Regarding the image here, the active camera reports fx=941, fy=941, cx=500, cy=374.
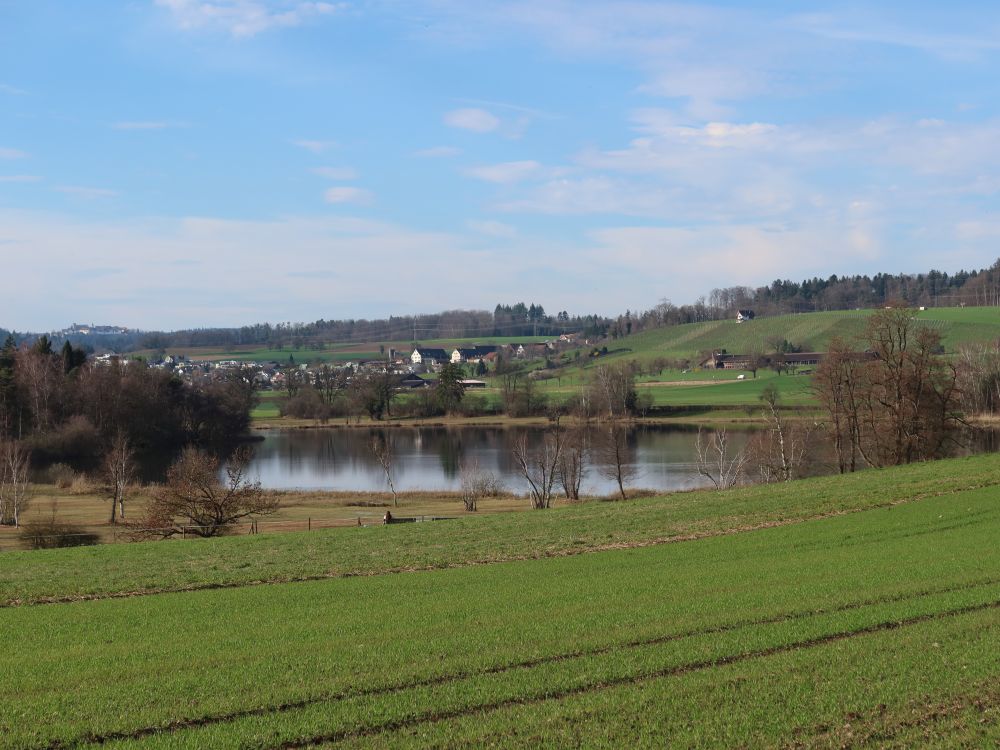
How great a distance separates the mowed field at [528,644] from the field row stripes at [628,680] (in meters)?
0.04

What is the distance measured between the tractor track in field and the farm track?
373 inches

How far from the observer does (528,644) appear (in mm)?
13305

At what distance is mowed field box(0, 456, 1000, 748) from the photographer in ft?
32.6

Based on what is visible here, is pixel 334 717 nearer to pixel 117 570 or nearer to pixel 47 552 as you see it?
pixel 117 570

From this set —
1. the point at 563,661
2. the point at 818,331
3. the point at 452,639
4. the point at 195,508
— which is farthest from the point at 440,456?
the point at 818,331

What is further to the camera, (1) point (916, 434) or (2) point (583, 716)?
(1) point (916, 434)

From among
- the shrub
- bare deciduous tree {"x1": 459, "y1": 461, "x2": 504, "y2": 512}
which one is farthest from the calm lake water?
the shrub

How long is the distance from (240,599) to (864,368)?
40.7 meters

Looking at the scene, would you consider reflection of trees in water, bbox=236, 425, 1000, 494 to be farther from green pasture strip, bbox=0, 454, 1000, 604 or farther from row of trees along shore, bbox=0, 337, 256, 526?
green pasture strip, bbox=0, 454, 1000, 604

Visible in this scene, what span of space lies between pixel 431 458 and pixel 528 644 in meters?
72.7

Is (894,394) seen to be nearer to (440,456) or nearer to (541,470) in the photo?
(541,470)

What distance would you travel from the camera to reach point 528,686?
11273mm

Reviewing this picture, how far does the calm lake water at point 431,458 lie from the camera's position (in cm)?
6738

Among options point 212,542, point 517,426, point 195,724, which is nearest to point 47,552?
point 212,542
